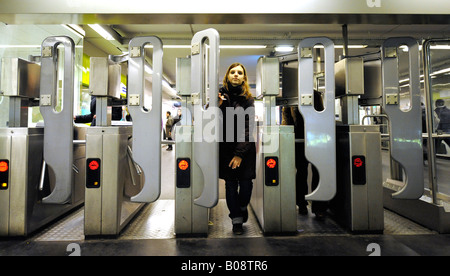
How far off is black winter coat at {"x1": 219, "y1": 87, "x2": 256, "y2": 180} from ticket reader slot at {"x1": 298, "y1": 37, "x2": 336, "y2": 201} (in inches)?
19.7

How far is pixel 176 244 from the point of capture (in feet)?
6.60

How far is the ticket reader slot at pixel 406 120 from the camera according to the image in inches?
69.3

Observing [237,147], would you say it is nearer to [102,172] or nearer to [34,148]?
[102,172]

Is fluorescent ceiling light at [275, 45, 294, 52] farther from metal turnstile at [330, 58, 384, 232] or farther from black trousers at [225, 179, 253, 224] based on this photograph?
black trousers at [225, 179, 253, 224]

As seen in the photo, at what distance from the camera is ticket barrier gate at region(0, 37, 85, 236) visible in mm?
1790

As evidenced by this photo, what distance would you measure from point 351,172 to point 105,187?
7.03 ft

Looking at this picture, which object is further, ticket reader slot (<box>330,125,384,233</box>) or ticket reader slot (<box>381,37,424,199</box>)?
ticket reader slot (<box>330,125,384,233</box>)

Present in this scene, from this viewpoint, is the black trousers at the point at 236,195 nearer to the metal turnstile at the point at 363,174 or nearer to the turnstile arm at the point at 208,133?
the turnstile arm at the point at 208,133

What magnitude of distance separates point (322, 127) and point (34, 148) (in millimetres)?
2380

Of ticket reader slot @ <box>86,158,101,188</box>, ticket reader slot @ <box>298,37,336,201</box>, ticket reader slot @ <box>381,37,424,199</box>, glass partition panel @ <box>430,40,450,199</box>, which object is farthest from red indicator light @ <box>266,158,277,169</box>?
glass partition panel @ <box>430,40,450,199</box>

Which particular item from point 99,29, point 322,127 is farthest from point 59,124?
point 99,29
